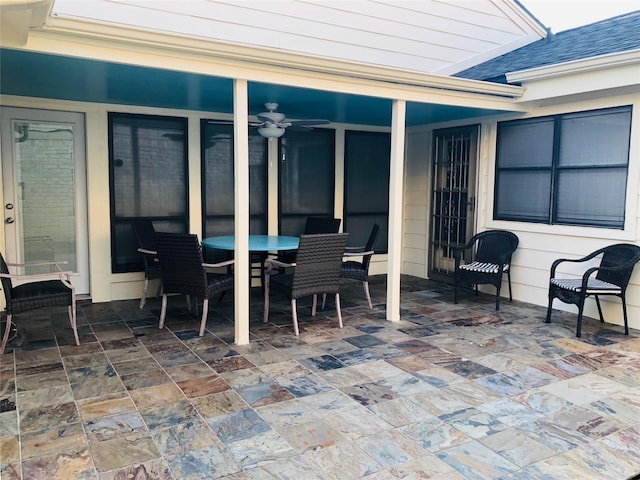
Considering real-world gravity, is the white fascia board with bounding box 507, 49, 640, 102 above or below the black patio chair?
above

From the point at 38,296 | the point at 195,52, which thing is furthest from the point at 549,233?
the point at 38,296

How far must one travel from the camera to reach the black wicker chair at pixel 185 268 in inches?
169

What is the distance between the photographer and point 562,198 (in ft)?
17.7

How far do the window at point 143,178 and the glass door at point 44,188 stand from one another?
13.8 inches

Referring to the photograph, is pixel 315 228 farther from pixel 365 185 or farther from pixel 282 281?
pixel 282 281

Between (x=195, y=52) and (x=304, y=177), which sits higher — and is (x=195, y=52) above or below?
above

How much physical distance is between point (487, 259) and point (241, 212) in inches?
130

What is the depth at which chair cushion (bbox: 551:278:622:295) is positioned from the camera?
4547mm

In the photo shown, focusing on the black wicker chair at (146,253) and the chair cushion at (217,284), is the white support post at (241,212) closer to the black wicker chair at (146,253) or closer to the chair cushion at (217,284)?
the chair cushion at (217,284)

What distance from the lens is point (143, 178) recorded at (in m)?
5.78

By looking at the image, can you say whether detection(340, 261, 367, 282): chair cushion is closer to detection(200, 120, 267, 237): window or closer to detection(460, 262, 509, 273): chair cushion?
detection(460, 262, 509, 273): chair cushion

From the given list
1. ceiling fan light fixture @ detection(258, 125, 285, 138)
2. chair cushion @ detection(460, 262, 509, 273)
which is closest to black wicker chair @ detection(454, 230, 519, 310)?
chair cushion @ detection(460, 262, 509, 273)

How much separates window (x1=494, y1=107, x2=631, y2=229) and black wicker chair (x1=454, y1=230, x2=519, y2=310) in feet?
0.88

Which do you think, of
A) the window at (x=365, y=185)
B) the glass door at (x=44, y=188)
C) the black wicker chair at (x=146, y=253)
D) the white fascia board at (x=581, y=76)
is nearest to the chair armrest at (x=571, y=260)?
the white fascia board at (x=581, y=76)
